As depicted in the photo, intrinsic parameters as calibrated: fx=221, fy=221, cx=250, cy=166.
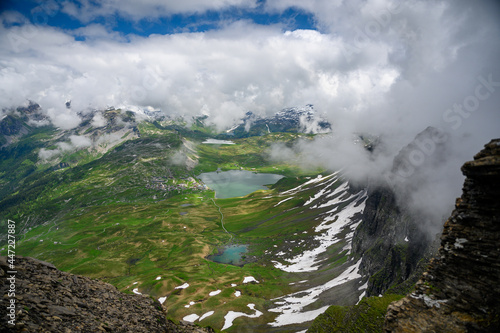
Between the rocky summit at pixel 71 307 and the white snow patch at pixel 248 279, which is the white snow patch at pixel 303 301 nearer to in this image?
the white snow patch at pixel 248 279

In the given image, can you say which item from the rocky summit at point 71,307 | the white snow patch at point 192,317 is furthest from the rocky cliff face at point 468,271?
the white snow patch at point 192,317

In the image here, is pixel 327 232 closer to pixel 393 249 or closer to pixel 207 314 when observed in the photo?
pixel 393 249

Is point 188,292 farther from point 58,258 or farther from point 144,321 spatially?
point 58,258

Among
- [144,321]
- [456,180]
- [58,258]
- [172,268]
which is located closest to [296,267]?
[172,268]

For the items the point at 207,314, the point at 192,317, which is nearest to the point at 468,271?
the point at 207,314

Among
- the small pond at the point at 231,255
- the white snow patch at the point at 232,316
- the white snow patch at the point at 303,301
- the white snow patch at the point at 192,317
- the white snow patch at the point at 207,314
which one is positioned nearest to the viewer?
the white snow patch at the point at 303,301

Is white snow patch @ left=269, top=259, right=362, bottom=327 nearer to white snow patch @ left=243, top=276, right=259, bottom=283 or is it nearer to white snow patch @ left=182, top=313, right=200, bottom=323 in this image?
white snow patch @ left=243, top=276, right=259, bottom=283

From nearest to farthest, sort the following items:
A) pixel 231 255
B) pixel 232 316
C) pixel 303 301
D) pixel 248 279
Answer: pixel 232 316 → pixel 303 301 → pixel 248 279 → pixel 231 255
